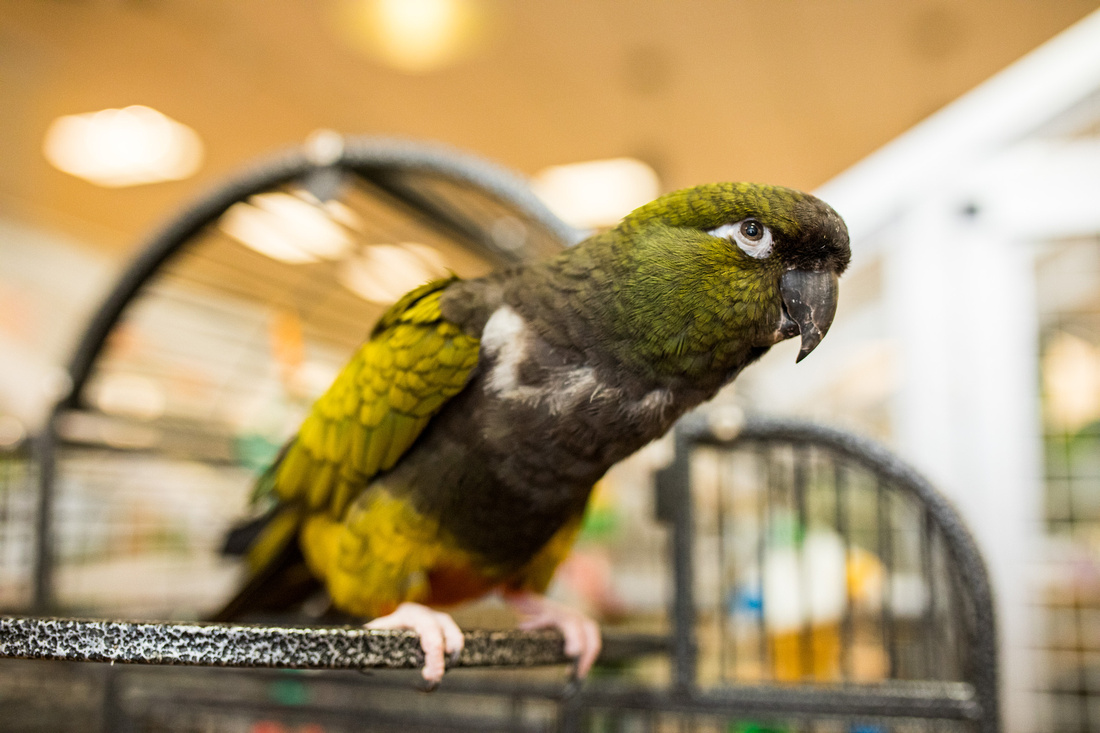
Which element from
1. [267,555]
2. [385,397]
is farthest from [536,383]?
[267,555]

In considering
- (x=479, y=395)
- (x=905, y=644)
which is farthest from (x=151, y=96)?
(x=905, y=644)

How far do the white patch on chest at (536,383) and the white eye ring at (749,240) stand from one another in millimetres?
118

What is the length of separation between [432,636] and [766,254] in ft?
1.17

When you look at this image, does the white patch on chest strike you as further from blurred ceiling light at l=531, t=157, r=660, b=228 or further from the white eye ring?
blurred ceiling light at l=531, t=157, r=660, b=228

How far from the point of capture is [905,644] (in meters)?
1.46

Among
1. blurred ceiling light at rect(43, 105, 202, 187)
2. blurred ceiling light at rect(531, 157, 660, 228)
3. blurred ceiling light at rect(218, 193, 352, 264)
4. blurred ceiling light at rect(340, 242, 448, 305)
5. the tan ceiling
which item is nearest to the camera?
blurred ceiling light at rect(218, 193, 352, 264)

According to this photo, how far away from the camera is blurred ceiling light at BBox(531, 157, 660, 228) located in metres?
3.77

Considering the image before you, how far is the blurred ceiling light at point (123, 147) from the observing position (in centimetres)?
275

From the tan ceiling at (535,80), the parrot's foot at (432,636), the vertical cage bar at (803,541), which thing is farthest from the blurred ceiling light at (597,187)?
the parrot's foot at (432,636)

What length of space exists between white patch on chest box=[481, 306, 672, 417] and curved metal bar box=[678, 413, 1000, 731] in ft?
1.09

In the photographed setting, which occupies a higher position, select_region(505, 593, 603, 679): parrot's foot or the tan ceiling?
the tan ceiling

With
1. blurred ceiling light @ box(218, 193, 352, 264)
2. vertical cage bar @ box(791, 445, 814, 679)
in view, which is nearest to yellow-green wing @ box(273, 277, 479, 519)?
blurred ceiling light @ box(218, 193, 352, 264)

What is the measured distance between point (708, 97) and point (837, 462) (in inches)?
105

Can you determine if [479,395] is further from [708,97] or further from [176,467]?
[708,97]
